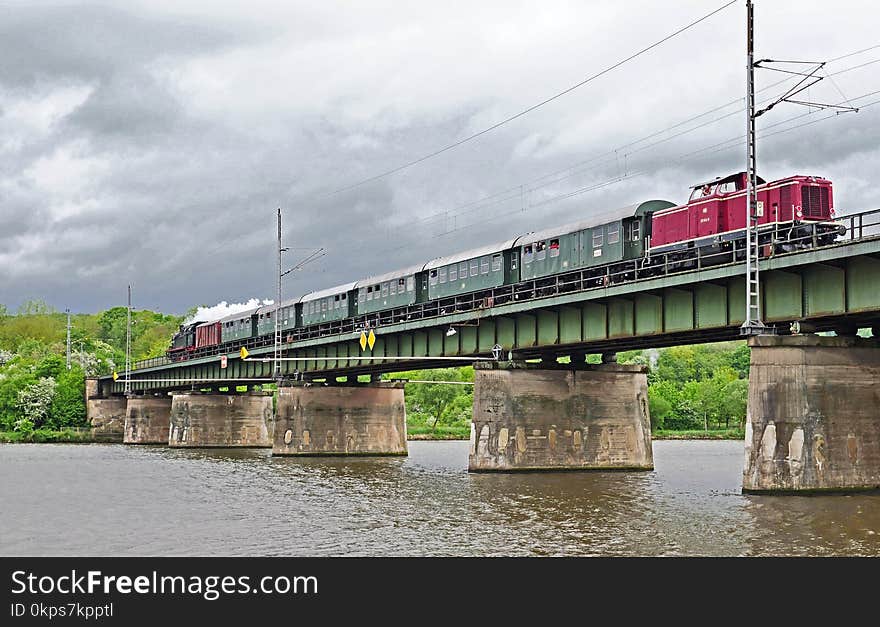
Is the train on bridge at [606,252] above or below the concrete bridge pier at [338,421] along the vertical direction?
above

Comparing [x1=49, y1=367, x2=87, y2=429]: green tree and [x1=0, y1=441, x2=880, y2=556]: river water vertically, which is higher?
[x1=49, y1=367, x2=87, y2=429]: green tree

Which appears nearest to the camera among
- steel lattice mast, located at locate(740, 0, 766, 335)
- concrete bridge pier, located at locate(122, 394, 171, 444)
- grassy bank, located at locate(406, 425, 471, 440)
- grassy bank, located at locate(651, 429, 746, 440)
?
steel lattice mast, located at locate(740, 0, 766, 335)

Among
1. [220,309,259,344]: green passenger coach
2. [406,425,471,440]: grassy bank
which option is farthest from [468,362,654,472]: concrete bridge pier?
[406,425,471,440]: grassy bank

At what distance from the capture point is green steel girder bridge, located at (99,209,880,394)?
34188mm

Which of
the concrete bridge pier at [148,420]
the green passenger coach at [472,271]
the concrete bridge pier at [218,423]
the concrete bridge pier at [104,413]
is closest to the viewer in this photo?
the green passenger coach at [472,271]

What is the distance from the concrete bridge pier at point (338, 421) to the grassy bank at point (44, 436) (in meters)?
60.1

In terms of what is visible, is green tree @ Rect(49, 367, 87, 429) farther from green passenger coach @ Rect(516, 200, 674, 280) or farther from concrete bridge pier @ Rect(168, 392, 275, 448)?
green passenger coach @ Rect(516, 200, 674, 280)

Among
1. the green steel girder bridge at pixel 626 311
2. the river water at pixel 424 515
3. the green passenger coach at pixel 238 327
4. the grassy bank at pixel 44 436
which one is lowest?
the grassy bank at pixel 44 436

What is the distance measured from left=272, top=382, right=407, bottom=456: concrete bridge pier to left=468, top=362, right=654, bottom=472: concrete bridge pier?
24.4m

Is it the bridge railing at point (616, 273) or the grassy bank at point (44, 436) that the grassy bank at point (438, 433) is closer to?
the grassy bank at point (44, 436)

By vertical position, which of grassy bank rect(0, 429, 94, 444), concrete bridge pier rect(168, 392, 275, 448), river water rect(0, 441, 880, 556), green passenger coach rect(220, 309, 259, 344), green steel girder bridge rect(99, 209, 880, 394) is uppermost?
green passenger coach rect(220, 309, 259, 344)

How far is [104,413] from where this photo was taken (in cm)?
13212

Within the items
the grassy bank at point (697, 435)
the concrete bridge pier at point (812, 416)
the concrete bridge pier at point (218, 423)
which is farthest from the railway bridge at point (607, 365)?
the grassy bank at point (697, 435)

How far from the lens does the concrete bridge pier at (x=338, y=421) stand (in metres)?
74.4
